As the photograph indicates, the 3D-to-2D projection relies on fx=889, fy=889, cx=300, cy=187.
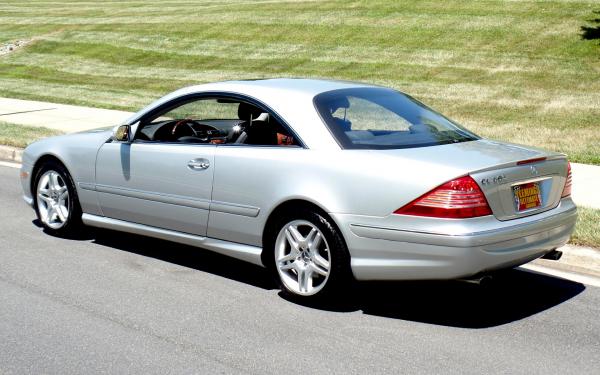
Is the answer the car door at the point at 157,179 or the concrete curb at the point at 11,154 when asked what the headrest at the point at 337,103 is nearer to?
the car door at the point at 157,179

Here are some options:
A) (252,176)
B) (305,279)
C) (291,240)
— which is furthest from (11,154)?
(305,279)

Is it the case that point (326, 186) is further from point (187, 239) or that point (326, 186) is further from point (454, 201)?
point (187, 239)

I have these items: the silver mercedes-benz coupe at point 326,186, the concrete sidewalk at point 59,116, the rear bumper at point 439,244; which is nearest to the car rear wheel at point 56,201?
the silver mercedes-benz coupe at point 326,186

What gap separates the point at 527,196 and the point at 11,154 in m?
8.66

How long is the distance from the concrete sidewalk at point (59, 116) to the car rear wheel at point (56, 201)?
6.42 metres

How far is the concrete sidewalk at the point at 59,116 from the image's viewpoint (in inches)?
592

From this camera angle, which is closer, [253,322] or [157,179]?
[253,322]

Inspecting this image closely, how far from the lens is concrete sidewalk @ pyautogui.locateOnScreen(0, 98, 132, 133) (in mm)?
15047

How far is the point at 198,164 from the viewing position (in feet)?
21.1

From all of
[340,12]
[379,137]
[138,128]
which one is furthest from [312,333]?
[340,12]

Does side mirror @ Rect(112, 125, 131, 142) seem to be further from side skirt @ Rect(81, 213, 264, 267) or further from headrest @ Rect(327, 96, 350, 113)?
headrest @ Rect(327, 96, 350, 113)

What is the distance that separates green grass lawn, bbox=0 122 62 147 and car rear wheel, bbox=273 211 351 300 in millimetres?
7558

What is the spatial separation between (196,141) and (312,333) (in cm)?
206

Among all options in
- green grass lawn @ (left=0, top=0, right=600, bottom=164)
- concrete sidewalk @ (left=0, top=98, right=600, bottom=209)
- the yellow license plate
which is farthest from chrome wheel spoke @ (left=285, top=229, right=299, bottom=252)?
green grass lawn @ (left=0, top=0, right=600, bottom=164)
